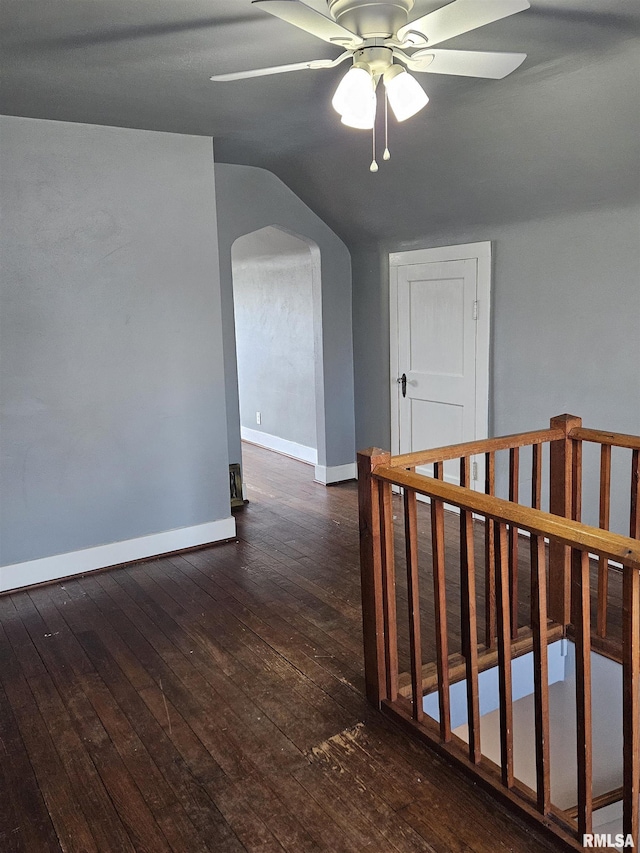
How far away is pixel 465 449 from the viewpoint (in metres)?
2.43

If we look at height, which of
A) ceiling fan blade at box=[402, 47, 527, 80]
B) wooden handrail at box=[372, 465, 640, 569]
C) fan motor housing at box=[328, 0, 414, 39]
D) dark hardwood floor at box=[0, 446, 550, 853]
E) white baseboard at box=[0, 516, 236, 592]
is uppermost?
fan motor housing at box=[328, 0, 414, 39]

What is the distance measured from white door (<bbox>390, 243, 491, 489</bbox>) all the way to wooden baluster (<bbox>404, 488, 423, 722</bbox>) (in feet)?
7.36

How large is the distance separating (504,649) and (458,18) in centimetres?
181

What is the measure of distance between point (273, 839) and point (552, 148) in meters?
3.15

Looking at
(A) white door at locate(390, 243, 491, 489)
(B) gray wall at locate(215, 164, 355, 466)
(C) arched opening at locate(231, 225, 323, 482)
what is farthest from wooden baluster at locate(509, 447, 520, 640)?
(C) arched opening at locate(231, 225, 323, 482)

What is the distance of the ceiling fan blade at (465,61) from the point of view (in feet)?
6.87

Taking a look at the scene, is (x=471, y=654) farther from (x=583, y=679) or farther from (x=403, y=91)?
(x=403, y=91)

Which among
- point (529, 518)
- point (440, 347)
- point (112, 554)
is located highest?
point (440, 347)

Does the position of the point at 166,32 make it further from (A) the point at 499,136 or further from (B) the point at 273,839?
(B) the point at 273,839

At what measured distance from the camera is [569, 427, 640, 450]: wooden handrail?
8.21ft

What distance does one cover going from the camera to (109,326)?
12.3 feet

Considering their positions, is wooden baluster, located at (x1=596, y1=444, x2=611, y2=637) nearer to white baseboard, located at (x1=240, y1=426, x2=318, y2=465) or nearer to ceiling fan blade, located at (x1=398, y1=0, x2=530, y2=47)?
ceiling fan blade, located at (x1=398, y1=0, x2=530, y2=47)

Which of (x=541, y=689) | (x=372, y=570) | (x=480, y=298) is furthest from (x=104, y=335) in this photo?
(x=541, y=689)

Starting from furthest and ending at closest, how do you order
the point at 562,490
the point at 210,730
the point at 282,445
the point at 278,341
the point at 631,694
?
the point at 282,445, the point at 278,341, the point at 562,490, the point at 210,730, the point at 631,694
